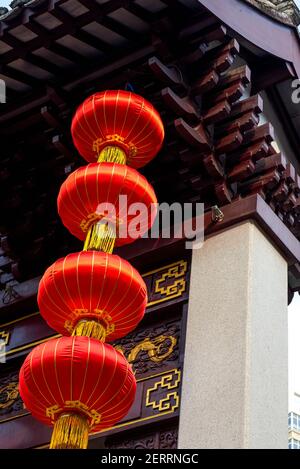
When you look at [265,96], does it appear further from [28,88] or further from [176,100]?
[28,88]

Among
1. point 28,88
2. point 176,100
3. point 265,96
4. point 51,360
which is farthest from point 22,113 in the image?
point 51,360

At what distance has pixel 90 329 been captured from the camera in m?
4.91

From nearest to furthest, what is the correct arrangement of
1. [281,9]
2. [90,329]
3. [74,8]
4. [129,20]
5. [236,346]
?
[90,329] < [236,346] < [74,8] < [129,20] < [281,9]

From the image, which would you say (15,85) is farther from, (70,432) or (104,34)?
(70,432)

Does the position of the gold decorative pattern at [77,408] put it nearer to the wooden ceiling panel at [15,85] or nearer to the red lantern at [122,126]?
the red lantern at [122,126]

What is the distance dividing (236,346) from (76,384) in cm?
110

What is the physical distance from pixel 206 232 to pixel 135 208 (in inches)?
31.3

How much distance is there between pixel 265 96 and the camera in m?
7.16

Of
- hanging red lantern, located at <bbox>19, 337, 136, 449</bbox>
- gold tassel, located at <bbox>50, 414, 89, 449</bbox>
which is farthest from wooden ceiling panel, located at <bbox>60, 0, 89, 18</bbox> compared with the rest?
gold tassel, located at <bbox>50, 414, 89, 449</bbox>

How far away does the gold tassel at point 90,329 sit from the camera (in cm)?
489

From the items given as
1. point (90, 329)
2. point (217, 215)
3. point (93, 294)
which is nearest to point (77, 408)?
point (90, 329)

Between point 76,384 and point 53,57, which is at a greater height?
point 53,57

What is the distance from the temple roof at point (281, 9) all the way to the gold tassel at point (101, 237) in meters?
2.11

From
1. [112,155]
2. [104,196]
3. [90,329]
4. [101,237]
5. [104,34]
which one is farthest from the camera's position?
[104,34]
